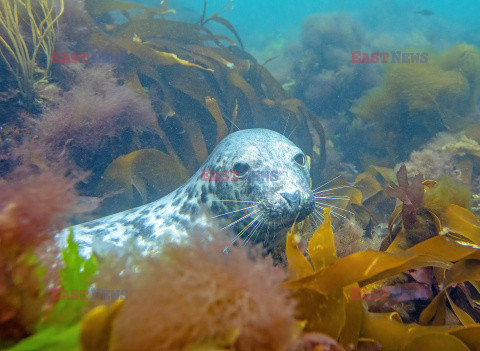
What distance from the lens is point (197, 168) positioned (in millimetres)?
4121

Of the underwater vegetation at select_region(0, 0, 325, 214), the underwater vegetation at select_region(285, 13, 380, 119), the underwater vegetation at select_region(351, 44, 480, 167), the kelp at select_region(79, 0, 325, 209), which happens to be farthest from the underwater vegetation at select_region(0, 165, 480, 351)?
the underwater vegetation at select_region(285, 13, 380, 119)

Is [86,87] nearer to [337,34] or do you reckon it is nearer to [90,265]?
[90,265]

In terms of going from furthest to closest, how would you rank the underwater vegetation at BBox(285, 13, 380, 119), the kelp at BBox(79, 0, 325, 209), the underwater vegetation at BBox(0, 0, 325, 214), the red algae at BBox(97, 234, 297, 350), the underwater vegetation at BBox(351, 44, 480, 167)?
1. the underwater vegetation at BBox(285, 13, 380, 119)
2. the underwater vegetation at BBox(351, 44, 480, 167)
3. the kelp at BBox(79, 0, 325, 209)
4. the underwater vegetation at BBox(0, 0, 325, 214)
5. the red algae at BBox(97, 234, 297, 350)

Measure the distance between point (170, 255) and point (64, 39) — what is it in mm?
4210

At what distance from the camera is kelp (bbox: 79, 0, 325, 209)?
4145 mm

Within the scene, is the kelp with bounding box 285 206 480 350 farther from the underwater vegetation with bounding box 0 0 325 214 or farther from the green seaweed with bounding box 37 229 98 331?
the underwater vegetation with bounding box 0 0 325 214

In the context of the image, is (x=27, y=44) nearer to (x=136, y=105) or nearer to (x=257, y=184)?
(x=136, y=105)

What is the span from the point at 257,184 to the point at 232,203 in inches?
11.9

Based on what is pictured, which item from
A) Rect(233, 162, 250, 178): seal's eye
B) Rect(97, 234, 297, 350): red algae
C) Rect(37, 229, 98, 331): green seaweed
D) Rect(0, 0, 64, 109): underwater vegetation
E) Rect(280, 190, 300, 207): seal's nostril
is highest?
Rect(0, 0, 64, 109): underwater vegetation

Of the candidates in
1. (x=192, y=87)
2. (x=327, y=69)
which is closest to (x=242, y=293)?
(x=192, y=87)

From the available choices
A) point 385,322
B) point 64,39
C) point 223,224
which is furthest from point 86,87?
point 385,322

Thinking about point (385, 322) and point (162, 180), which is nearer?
point (385, 322)

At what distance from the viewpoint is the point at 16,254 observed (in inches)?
35.5

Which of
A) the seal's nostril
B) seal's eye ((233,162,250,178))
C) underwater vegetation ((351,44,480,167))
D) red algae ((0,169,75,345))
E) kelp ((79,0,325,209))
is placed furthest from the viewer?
underwater vegetation ((351,44,480,167))
